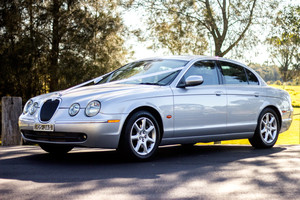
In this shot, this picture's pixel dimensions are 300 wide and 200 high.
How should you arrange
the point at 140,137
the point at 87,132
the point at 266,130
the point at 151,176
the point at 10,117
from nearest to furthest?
the point at 151,176 → the point at 87,132 → the point at 140,137 → the point at 266,130 → the point at 10,117

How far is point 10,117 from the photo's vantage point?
32.2ft

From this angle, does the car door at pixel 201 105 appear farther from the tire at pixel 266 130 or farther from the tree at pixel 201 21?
the tree at pixel 201 21

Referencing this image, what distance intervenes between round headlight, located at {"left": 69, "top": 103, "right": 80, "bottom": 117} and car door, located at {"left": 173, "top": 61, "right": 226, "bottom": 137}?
1.59 m

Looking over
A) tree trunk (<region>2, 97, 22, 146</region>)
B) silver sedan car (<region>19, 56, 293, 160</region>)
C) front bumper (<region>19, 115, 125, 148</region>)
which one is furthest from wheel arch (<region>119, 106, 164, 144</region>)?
tree trunk (<region>2, 97, 22, 146</region>)

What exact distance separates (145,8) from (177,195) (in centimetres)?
1328

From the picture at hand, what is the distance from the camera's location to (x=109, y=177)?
18.1 feet

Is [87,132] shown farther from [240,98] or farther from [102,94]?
[240,98]

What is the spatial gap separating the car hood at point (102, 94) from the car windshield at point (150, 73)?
32 cm

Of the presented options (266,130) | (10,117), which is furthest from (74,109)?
(266,130)

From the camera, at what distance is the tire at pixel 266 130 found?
9047 millimetres

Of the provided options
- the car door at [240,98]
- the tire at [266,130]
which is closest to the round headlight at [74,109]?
the car door at [240,98]

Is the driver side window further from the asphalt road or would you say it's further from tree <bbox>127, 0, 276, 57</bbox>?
tree <bbox>127, 0, 276, 57</bbox>

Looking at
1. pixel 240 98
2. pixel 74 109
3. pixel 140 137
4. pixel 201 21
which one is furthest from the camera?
pixel 201 21

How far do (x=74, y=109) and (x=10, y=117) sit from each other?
3781mm
